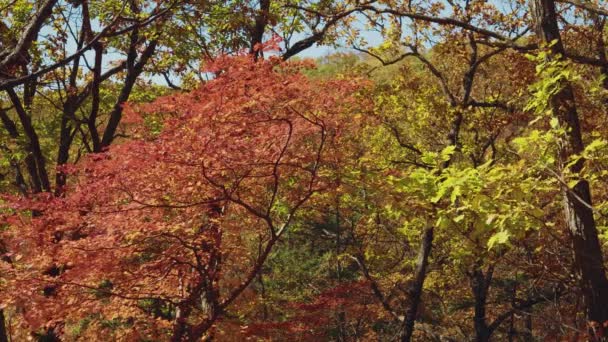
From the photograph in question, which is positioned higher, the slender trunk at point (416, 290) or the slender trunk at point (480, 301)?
the slender trunk at point (416, 290)

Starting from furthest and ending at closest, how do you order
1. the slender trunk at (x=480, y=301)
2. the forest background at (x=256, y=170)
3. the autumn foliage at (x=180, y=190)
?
the slender trunk at (x=480, y=301) → the autumn foliage at (x=180, y=190) → the forest background at (x=256, y=170)

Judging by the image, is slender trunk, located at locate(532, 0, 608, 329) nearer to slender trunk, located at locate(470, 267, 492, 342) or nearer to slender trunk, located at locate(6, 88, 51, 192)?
slender trunk, located at locate(470, 267, 492, 342)

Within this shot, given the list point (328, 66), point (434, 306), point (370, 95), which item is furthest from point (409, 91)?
point (328, 66)

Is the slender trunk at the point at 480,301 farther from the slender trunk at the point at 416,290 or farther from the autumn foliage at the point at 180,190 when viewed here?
the autumn foliage at the point at 180,190

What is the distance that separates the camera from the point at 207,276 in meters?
6.08

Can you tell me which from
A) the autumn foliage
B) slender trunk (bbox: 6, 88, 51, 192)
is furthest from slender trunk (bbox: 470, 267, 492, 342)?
slender trunk (bbox: 6, 88, 51, 192)

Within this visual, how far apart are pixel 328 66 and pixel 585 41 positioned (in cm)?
5694

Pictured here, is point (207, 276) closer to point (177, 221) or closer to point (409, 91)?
point (177, 221)

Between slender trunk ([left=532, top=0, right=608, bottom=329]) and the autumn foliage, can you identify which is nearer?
slender trunk ([left=532, top=0, right=608, bottom=329])

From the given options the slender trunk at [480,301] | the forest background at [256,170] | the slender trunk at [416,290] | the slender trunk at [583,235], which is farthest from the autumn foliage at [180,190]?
the slender trunk at [480,301]

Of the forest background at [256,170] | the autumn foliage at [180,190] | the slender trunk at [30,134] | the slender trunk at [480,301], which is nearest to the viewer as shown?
the forest background at [256,170]

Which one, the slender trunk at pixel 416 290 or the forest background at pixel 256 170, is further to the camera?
the slender trunk at pixel 416 290

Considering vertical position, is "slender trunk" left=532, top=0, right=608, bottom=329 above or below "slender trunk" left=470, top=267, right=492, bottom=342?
above

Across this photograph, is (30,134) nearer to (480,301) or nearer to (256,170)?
(256,170)
